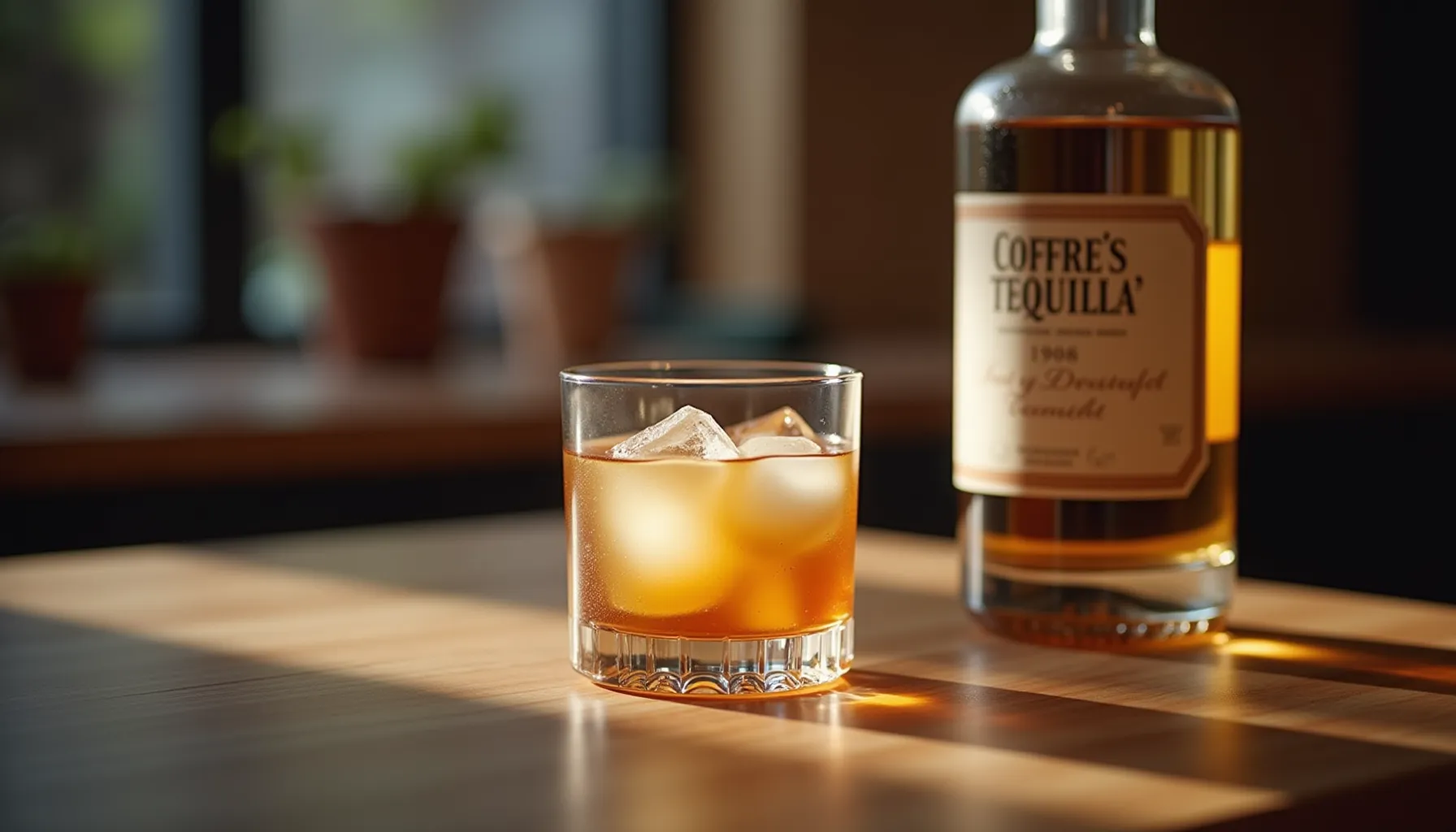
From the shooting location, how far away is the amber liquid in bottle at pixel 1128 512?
2.65ft

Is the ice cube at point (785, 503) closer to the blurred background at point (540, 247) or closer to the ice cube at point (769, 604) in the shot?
the ice cube at point (769, 604)

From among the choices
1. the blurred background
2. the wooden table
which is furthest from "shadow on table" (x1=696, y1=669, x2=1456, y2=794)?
the blurred background

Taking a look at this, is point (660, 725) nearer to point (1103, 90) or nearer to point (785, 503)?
point (785, 503)

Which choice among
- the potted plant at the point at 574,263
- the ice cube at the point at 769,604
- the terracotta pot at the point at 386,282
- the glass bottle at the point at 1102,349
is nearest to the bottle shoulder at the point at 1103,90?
the glass bottle at the point at 1102,349

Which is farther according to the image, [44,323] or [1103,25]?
[44,323]

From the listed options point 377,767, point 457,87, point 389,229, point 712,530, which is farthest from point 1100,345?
point 457,87

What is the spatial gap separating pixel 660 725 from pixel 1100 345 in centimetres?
28

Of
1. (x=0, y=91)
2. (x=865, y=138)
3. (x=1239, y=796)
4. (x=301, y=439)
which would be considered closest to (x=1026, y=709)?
(x=1239, y=796)

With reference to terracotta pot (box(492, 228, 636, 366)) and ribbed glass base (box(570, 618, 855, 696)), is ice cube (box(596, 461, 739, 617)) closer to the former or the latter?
ribbed glass base (box(570, 618, 855, 696))

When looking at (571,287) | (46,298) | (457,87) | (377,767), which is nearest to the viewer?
(377,767)

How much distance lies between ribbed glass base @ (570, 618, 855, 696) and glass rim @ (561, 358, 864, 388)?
10 centimetres

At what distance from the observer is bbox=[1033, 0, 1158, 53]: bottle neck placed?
→ 843 millimetres

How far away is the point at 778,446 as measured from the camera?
0.70 metres

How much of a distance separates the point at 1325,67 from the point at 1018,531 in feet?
9.96
